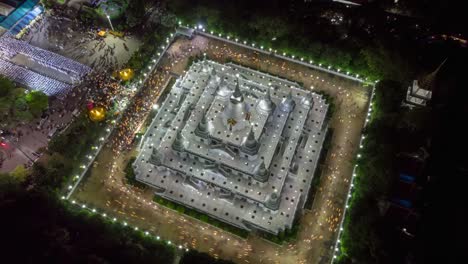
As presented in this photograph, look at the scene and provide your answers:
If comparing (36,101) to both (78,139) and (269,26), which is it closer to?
(78,139)

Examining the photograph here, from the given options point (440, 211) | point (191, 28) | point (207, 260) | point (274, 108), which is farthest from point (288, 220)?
point (191, 28)

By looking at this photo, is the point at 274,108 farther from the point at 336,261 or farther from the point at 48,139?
the point at 48,139

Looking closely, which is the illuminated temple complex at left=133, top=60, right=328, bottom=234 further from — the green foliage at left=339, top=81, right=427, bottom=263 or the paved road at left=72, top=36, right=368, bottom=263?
the green foliage at left=339, top=81, right=427, bottom=263

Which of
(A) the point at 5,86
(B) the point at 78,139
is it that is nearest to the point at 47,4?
(A) the point at 5,86

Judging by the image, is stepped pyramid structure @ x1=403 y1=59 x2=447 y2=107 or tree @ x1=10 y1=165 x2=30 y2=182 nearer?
tree @ x1=10 y1=165 x2=30 y2=182

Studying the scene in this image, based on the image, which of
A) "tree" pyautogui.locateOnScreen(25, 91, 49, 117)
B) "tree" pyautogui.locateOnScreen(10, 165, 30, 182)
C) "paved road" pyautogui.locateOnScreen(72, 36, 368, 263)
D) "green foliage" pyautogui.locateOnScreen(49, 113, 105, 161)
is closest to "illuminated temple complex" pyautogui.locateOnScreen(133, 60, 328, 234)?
"paved road" pyautogui.locateOnScreen(72, 36, 368, 263)
